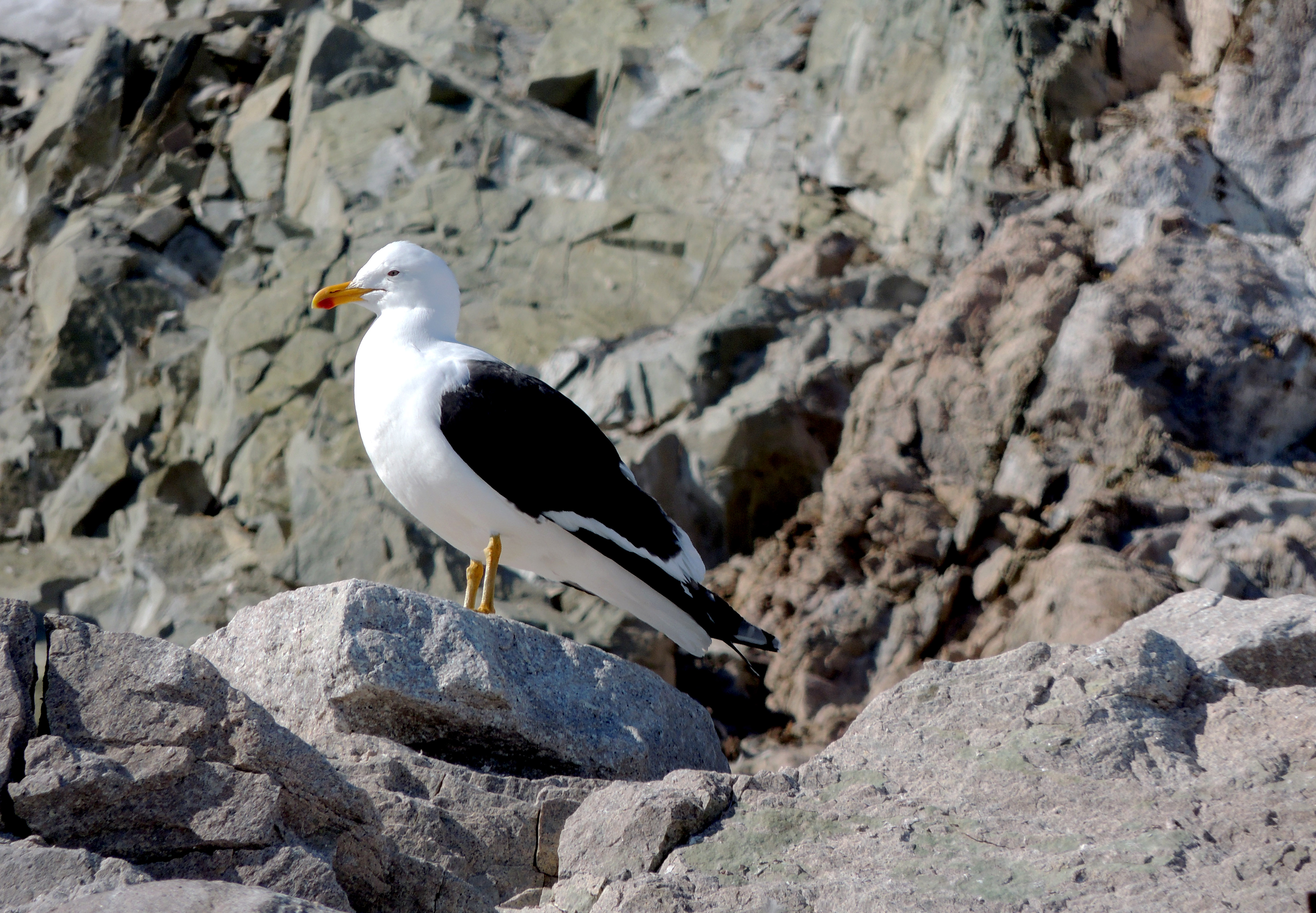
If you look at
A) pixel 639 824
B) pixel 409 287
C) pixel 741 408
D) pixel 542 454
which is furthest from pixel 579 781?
pixel 741 408

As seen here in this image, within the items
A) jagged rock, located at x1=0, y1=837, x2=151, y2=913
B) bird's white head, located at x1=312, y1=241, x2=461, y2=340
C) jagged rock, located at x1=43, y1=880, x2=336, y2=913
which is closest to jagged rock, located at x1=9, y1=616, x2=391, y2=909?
jagged rock, located at x1=0, y1=837, x2=151, y2=913

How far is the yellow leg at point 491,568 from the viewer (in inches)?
199

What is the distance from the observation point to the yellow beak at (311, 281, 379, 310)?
5.72m

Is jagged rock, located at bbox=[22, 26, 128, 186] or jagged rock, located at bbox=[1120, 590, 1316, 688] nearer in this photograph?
jagged rock, located at bbox=[1120, 590, 1316, 688]

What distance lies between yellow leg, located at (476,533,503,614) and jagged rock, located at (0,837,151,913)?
92.2 inches

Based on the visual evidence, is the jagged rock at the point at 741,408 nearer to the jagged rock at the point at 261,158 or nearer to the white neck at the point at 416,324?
the white neck at the point at 416,324

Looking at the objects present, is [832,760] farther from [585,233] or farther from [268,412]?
[268,412]

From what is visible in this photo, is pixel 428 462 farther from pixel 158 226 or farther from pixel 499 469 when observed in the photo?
pixel 158 226

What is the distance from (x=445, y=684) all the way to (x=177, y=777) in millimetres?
1107

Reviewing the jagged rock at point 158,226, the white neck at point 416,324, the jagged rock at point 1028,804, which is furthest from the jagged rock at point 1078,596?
the jagged rock at point 158,226

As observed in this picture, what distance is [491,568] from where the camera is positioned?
205 inches

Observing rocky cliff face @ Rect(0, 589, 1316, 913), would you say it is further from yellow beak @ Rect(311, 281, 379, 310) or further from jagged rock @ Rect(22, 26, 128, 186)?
jagged rock @ Rect(22, 26, 128, 186)

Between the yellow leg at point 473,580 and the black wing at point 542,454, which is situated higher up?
the black wing at point 542,454

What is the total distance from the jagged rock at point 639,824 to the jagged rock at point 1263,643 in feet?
5.16
